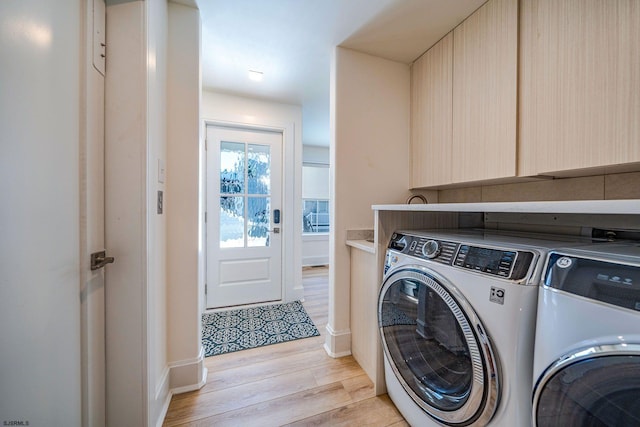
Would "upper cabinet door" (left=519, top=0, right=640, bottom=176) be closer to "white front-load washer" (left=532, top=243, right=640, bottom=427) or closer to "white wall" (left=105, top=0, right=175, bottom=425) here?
"white front-load washer" (left=532, top=243, right=640, bottom=427)

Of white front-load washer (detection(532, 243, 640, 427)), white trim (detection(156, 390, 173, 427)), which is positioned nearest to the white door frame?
white trim (detection(156, 390, 173, 427))

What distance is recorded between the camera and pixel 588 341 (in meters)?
0.51

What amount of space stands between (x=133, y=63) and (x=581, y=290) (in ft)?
5.46

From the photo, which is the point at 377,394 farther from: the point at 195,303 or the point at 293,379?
the point at 195,303

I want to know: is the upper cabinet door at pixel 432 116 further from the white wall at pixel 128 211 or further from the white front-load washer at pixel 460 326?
the white wall at pixel 128 211

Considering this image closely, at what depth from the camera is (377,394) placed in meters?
1.34

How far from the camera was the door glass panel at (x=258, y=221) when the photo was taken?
2.62m

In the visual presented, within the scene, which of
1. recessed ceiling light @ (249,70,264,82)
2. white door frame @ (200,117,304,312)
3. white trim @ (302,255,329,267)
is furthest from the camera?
white trim @ (302,255,329,267)

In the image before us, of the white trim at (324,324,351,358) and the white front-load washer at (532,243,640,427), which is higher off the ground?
the white front-load washer at (532,243,640,427)

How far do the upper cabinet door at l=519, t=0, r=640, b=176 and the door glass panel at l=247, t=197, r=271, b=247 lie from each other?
2247 mm

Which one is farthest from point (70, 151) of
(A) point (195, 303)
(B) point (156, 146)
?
(A) point (195, 303)

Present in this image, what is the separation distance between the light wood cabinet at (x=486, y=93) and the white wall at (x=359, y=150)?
1.41 feet

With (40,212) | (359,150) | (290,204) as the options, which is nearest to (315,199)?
(290,204)

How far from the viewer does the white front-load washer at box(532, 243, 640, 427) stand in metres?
0.47
